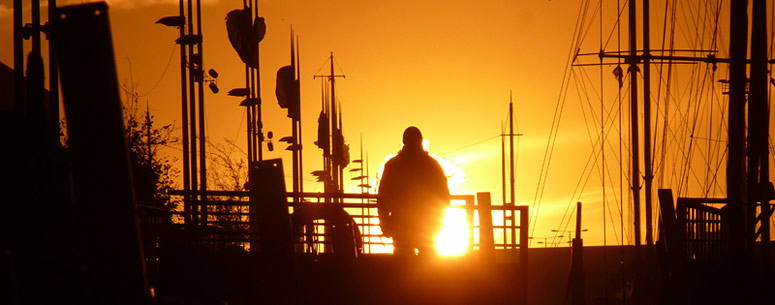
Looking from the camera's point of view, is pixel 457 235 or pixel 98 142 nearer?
pixel 98 142

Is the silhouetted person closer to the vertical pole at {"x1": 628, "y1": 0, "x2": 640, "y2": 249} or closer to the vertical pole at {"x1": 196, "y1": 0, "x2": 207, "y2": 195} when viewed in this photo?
the vertical pole at {"x1": 196, "y1": 0, "x2": 207, "y2": 195}

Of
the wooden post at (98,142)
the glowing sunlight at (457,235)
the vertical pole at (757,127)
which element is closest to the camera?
the wooden post at (98,142)

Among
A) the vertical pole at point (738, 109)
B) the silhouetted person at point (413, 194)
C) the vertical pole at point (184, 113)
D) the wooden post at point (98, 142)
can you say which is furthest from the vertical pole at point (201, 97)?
the wooden post at point (98, 142)

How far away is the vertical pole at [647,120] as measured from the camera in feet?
161

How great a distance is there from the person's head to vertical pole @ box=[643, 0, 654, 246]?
36081mm

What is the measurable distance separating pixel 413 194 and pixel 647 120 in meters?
36.6

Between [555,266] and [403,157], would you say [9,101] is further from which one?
[555,266]

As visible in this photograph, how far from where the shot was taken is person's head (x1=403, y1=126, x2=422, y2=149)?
1370cm

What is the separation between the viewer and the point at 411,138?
44.9ft

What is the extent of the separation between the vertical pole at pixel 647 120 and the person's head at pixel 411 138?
36.1m

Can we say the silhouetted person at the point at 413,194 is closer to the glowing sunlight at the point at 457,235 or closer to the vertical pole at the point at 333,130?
the glowing sunlight at the point at 457,235

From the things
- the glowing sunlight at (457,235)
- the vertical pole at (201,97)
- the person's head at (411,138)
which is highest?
the vertical pole at (201,97)

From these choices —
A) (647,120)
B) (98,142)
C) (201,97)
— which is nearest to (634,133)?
(647,120)

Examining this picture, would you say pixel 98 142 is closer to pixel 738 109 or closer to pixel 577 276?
pixel 738 109
